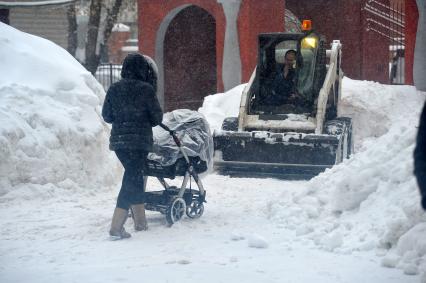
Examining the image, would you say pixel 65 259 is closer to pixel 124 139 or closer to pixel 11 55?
pixel 124 139

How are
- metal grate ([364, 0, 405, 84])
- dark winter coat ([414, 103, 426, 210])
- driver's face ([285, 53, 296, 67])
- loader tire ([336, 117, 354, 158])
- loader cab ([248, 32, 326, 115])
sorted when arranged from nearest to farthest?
dark winter coat ([414, 103, 426, 210])
driver's face ([285, 53, 296, 67])
loader cab ([248, 32, 326, 115])
loader tire ([336, 117, 354, 158])
metal grate ([364, 0, 405, 84])

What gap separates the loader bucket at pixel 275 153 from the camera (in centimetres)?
1191

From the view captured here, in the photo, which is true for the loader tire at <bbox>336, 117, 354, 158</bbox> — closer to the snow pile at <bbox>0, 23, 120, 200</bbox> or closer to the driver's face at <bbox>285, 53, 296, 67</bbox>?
the driver's face at <bbox>285, 53, 296, 67</bbox>

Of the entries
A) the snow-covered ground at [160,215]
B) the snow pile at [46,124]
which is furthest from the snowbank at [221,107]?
the snow pile at [46,124]

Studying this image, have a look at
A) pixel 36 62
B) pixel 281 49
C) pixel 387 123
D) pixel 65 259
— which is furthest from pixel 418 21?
pixel 65 259

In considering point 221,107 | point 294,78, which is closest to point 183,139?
point 294,78

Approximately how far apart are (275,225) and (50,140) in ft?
11.4

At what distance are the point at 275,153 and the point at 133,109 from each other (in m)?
4.78

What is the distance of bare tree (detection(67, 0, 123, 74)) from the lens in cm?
2814

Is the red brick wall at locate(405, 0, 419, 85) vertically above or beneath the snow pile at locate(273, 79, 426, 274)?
above

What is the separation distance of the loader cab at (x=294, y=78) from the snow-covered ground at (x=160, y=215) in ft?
5.38

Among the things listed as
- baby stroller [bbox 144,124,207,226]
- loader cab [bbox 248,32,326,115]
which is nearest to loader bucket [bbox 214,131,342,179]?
loader cab [bbox 248,32,326,115]

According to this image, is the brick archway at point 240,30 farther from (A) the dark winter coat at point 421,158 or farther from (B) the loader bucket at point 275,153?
(A) the dark winter coat at point 421,158

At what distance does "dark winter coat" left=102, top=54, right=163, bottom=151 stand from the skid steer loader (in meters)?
4.56
